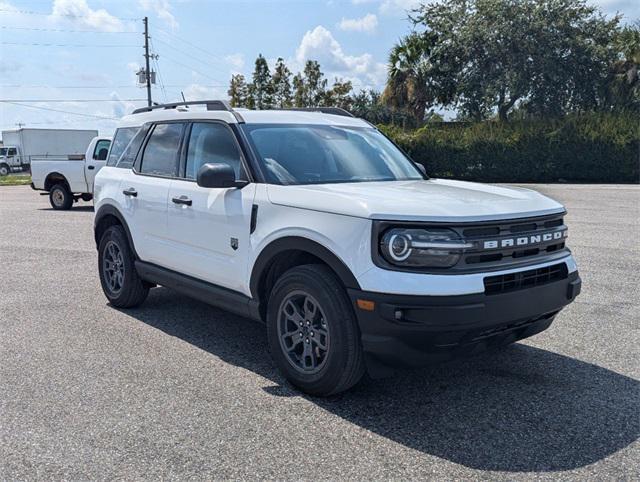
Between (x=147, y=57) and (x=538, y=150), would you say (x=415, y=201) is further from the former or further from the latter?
(x=147, y=57)

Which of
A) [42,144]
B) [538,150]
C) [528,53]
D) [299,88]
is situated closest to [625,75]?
[528,53]

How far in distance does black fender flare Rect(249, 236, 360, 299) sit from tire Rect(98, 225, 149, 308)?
84.3 inches

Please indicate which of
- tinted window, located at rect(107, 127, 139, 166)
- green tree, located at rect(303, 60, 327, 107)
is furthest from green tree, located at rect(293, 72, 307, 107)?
tinted window, located at rect(107, 127, 139, 166)

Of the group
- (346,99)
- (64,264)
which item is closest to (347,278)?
(64,264)

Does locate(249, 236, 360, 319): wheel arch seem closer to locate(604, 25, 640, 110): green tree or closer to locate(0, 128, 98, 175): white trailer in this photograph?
locate(604, 25, 640, 110): green tree

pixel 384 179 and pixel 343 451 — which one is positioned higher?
pixel 384 179

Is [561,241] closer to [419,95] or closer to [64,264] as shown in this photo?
[64,264]

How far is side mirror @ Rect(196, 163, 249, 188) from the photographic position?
14.2 ft

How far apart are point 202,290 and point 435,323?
7.24 feet

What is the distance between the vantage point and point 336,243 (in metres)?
3.72

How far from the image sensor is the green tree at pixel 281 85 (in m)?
45.9

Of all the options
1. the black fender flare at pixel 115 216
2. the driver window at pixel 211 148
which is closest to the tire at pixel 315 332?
the driver window at pixel 211 148

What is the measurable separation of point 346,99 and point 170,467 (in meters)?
48.8

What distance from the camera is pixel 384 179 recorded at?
4875 millimetres
